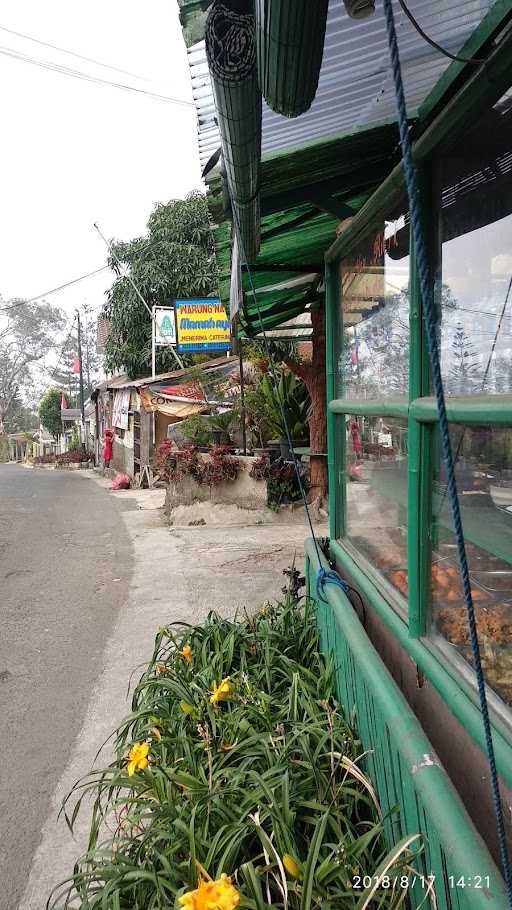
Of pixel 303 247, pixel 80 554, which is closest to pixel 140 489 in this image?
pixel 80 554

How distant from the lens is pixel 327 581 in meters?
3.06

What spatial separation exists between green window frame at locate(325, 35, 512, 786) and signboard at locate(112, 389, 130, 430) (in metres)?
19.1

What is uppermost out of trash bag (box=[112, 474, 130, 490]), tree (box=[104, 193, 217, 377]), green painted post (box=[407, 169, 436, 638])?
tree (box=[104, 193, 217, 377])

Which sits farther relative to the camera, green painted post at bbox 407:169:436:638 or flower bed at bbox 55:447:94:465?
flower bed at bbox 55:447:94:465

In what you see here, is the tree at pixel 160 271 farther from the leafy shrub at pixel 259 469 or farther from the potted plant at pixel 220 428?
the leafy shrub at pixel 259 469

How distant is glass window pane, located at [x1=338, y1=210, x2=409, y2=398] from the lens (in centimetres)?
221

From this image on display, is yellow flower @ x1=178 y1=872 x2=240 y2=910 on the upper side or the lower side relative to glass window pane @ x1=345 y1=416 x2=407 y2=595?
lower

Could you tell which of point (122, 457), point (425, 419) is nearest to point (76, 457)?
point (122, 457)

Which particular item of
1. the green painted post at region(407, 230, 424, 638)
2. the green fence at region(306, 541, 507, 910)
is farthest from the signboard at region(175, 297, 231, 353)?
the green painted post at region(407, 230, 424, 638)

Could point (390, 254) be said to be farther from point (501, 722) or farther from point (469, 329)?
point (501, 722)

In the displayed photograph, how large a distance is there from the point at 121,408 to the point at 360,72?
20881 mm

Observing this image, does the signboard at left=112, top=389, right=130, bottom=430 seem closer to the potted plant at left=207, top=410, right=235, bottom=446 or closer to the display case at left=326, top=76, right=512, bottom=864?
the potted plant at left=207, top=410, right=235, bottom=446

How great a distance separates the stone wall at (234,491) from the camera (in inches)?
412

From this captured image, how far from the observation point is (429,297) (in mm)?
879
